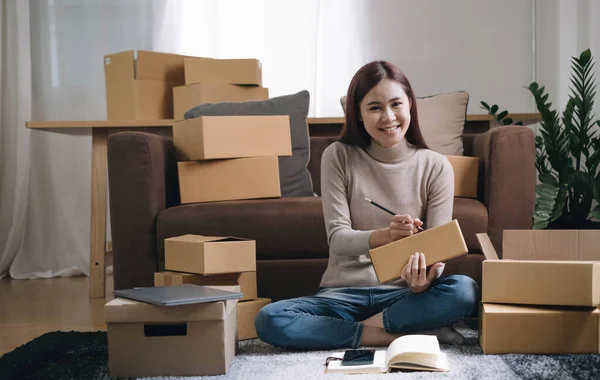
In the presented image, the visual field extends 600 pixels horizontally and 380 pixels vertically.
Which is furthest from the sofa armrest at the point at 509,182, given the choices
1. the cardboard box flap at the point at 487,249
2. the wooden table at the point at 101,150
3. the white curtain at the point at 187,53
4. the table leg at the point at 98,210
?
the table leg at the point at 98,210

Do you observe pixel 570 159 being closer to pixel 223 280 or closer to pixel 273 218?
pixel 273 218

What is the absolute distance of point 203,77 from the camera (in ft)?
10.9

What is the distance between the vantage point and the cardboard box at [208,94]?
10.7 feet

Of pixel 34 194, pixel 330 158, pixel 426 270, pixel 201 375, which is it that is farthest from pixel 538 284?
pixel 34 194

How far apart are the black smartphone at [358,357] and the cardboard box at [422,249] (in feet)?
0.61

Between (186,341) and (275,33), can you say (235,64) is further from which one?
(186,341)

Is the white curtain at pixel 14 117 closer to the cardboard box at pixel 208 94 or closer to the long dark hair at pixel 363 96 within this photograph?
the cardboard box at pixel 208 94

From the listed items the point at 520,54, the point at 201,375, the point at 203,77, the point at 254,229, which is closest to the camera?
the point at 201,375

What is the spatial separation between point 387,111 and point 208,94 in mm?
1495

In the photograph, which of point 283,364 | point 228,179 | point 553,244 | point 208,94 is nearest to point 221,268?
point 283,364

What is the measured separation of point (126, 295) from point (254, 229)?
738mm

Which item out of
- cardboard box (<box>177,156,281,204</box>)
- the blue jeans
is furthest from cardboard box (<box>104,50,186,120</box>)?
the blue jeans

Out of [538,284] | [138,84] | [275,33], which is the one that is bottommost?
[538,284]

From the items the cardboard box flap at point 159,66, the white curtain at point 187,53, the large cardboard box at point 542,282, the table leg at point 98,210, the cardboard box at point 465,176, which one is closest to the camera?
the large cardboard box at point 542,282
